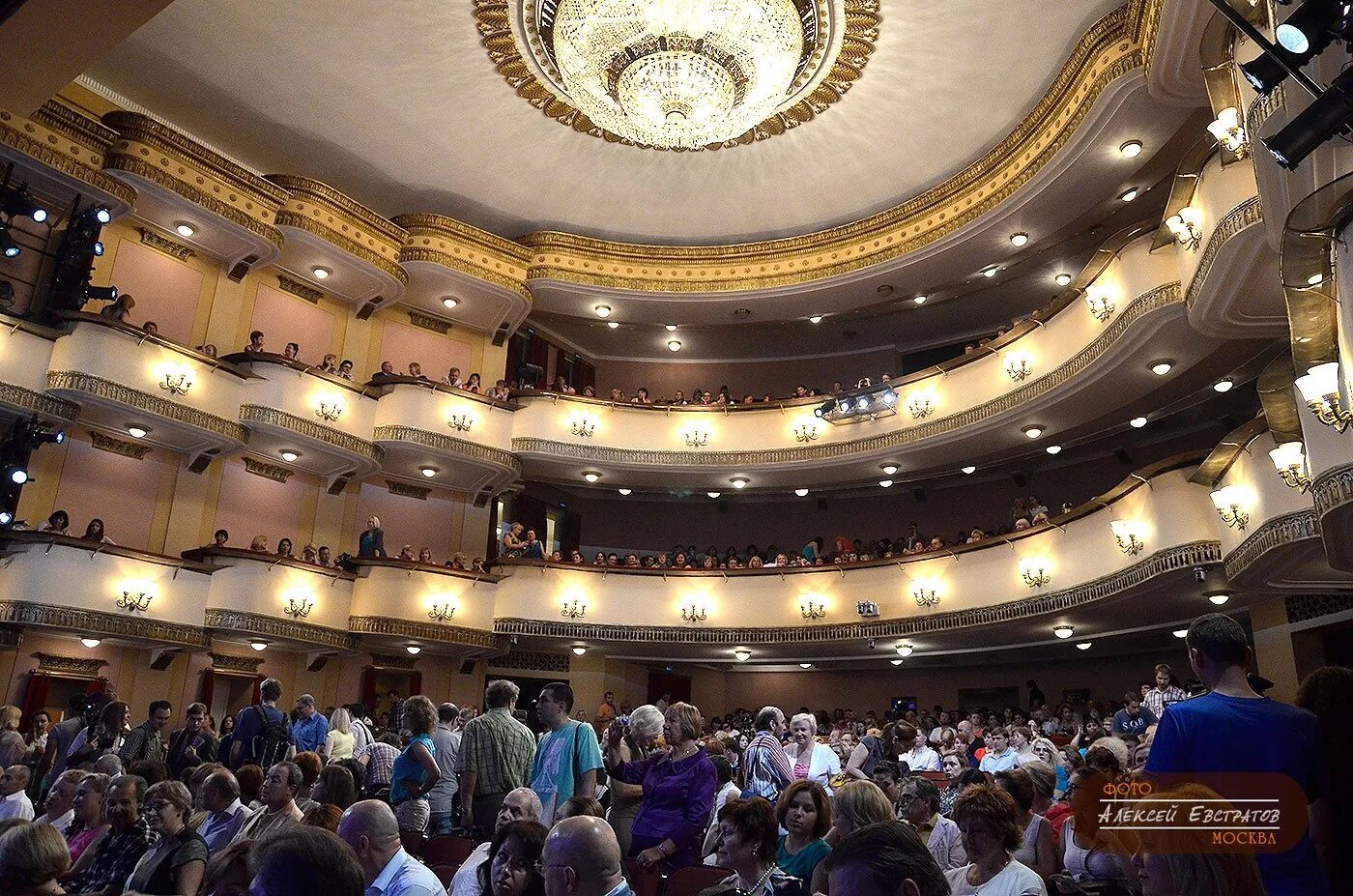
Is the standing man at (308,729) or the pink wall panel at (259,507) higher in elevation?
the pink wall panel at (259,507)

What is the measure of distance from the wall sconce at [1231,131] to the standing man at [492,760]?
7.33 metres

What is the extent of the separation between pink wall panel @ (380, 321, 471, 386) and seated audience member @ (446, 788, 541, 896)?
565 inches

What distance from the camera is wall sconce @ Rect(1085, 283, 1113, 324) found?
1276 centimetres

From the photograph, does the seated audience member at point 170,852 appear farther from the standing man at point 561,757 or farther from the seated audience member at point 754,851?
the seated audience member at point 754,851

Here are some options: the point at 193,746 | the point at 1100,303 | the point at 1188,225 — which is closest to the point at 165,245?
the point at 193,746

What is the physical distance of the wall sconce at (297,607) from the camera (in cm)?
1407

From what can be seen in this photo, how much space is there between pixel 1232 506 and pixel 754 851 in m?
8.44

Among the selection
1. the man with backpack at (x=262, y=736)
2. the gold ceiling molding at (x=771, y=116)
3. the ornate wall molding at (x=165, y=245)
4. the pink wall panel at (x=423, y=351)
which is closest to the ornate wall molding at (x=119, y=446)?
the ornate wall molding at (x=165, y=245)

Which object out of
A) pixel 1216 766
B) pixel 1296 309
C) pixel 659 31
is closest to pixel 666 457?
pixel 659 31

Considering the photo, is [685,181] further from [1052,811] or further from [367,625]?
[1052,811]

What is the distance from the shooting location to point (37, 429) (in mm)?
11789

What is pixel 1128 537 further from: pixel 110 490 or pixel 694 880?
pixel 110 490

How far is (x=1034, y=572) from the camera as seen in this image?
13.8 metres

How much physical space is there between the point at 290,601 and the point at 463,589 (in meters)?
2.88
